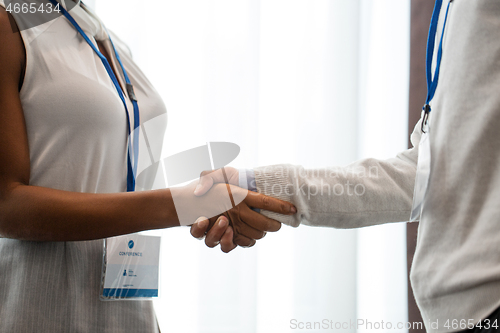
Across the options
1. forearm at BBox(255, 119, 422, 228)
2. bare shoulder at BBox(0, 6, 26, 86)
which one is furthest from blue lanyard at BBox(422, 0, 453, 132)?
bare shoulder at BBox(0, 6, 26, 86)

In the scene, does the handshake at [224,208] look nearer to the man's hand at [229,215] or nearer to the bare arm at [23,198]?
the man's hand at [229,215]

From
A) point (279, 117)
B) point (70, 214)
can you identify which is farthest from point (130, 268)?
point (279, 117)

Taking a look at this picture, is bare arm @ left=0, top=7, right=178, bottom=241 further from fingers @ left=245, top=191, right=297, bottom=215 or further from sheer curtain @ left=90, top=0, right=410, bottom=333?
sheer curtain @ left=90, top=0, right=410, bottom=333

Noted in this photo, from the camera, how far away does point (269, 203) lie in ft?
2.62

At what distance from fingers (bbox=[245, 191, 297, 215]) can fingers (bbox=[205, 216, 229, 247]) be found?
7 centimetres

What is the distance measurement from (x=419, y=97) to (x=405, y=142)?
21cm

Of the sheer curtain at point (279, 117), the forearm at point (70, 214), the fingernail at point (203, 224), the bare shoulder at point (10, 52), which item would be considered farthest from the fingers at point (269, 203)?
the sheer curtain at point (279, 117)

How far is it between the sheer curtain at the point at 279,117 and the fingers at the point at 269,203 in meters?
0.86

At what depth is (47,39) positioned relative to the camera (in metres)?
0.71

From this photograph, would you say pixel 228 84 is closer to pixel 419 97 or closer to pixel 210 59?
pixel 210 59

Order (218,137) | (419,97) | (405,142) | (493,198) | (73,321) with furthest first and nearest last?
(218,137) < (405,142) < (419,97) < (73,321) < (493,198)

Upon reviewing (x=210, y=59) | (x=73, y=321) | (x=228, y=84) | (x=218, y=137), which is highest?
(x=210, y=59)

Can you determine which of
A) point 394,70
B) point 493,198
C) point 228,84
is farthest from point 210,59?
point 493,198

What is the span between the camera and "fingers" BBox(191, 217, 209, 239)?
2.68 feet
